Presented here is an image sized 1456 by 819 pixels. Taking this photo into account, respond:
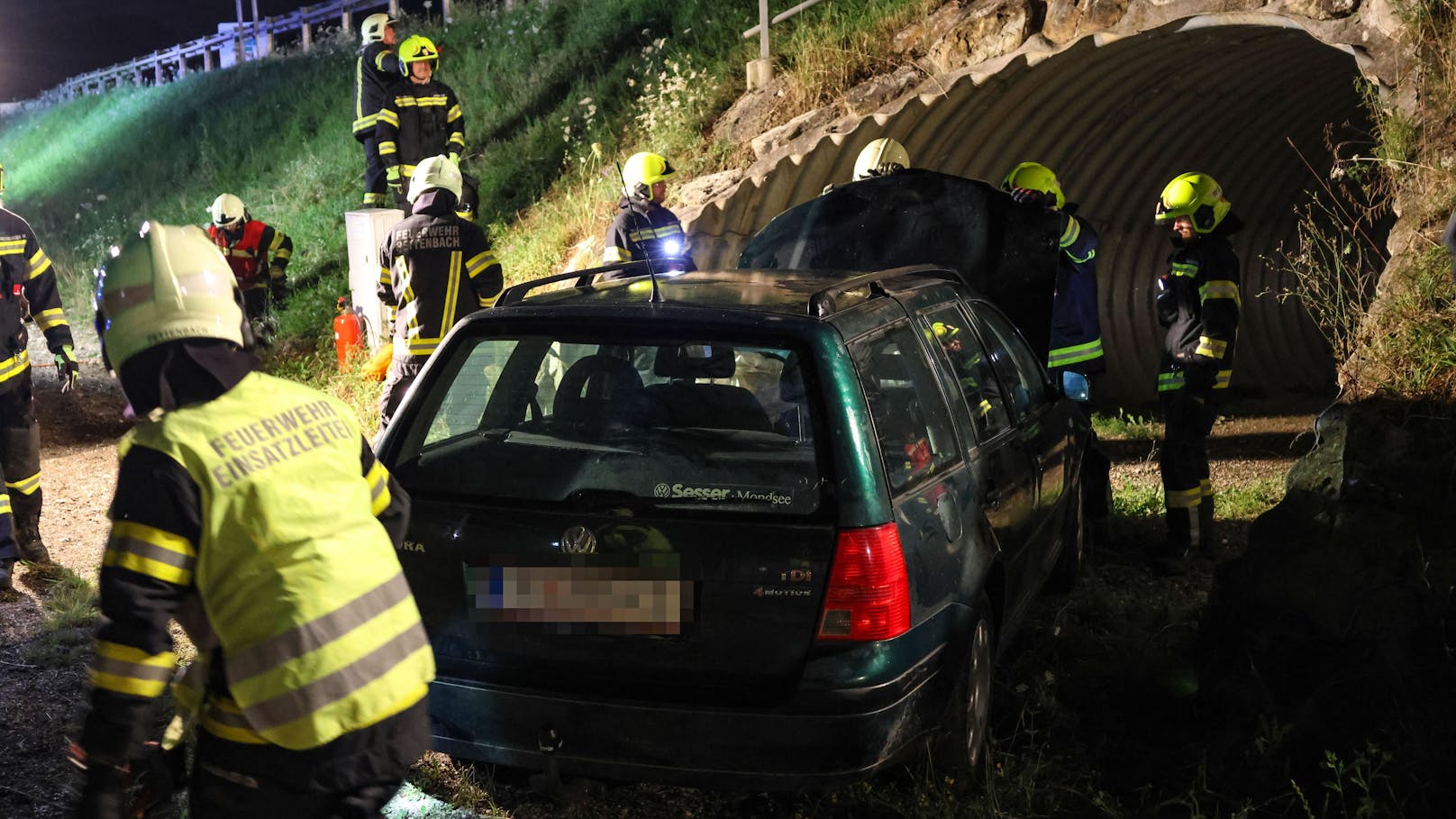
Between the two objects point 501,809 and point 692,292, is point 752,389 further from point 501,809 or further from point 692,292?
point 501,809

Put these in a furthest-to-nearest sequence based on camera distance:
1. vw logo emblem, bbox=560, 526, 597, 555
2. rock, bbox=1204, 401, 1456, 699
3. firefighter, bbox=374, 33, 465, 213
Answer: firefighter, bbox=374, 33, 465, 213
rock, bbox=1204, 401, 1456, 699
vw logo emblem, bbox=560, 526, 597, 555

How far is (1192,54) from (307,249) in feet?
34.2

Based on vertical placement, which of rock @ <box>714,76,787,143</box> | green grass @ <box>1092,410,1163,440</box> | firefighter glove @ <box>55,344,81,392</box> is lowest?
green grass @ <box>1092,410,1163,440</box>

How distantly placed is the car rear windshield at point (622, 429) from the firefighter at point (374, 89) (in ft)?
26.3

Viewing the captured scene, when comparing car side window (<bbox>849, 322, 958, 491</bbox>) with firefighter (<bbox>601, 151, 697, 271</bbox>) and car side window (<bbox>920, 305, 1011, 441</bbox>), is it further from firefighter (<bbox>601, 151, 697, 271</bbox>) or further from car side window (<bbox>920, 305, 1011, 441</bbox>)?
firefighter (<bbox>601, 151, 697, 271</bbox>)

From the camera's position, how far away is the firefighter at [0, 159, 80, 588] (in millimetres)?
6453

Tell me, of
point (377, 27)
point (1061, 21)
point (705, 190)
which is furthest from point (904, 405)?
point (377, 27)

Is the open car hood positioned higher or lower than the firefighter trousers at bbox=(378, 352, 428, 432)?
higher

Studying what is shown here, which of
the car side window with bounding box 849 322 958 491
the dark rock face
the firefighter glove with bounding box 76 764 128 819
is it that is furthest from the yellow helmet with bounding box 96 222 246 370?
the dark rock face

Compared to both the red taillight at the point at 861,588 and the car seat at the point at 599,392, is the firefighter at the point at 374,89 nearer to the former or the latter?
the car seat at the point at 599,392

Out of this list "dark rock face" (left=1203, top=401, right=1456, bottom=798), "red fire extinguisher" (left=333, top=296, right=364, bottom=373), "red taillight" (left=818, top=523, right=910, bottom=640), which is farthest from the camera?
"red fire extinguisher" (left=333, top=296, right=364, bottom=373)

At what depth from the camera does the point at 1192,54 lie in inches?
385

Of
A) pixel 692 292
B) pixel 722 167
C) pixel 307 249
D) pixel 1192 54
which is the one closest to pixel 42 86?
pixel 307 249

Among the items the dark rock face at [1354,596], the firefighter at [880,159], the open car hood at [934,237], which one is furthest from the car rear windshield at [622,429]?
the firefighter at [880,159]
